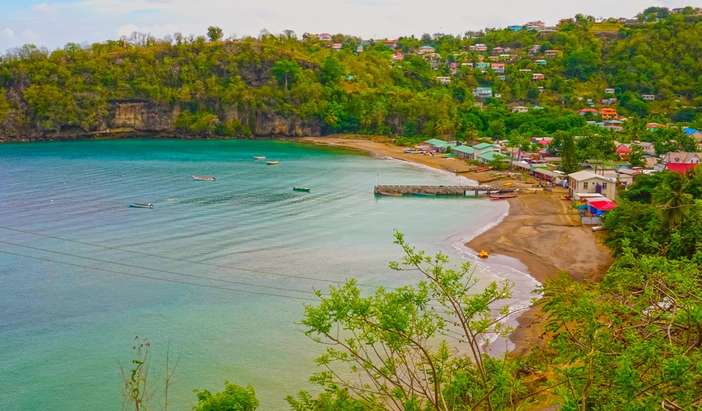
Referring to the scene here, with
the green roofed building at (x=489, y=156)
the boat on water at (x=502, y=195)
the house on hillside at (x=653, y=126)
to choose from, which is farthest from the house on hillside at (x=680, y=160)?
the house on hillside at (x=653, y=126)

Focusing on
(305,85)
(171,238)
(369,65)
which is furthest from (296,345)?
(369,65)

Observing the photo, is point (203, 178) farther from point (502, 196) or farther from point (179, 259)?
point (179, 259)

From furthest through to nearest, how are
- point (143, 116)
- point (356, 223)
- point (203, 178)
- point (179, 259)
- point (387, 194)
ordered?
point (143, 116)
point (203, 178)
point (387, 194)
point (356, 223)
point (179, 259)

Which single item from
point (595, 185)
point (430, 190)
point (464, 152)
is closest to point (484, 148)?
point (464, 152)

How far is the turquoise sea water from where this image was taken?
24391 mm

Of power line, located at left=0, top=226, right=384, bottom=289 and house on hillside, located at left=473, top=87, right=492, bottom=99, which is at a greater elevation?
house on hillside, located at left=473, top=87, right=492, bottom=99

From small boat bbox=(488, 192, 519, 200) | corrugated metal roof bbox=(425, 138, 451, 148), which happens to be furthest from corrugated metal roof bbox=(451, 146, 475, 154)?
small boat bbox=(488, 192, 519, 200)

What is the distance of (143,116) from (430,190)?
212ft

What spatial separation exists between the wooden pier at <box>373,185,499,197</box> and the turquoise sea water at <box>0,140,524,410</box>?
148cm

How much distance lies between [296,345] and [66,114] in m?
90.2

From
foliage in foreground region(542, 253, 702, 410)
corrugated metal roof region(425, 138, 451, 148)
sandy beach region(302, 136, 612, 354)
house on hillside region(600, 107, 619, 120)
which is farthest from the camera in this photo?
house on hillside region(600, 107, 619, 120)

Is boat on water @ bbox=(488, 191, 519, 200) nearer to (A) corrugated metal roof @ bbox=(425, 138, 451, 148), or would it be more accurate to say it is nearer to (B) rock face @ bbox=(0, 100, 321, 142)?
(A) corrugated metal roof @ bbox=(425, 138, 451, 148)

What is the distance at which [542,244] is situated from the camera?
4162cm

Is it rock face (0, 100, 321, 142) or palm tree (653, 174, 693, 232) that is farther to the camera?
rock face (0, 100, 321, 142)
